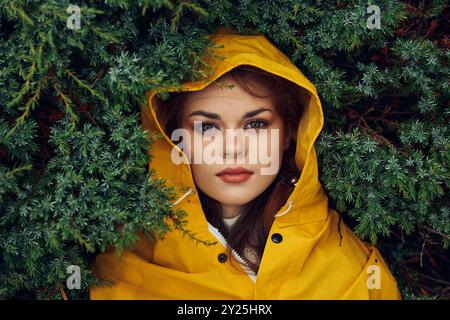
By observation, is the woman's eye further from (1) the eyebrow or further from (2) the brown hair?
(2) the brown hair

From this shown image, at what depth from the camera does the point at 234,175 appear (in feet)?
8.21

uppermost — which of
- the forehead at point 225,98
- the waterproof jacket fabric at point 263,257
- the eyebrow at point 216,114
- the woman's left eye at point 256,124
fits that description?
the forehead at point 225,98

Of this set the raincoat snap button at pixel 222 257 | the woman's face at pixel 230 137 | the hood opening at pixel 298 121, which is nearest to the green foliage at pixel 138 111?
the hood opening at pixel 298 121

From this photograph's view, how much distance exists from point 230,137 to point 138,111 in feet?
1.67

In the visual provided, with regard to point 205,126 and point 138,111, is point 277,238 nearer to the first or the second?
point 205,126

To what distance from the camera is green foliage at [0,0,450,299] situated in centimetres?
228

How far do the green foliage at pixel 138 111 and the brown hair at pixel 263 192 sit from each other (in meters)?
0.14

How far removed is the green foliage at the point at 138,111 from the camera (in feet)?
7.47

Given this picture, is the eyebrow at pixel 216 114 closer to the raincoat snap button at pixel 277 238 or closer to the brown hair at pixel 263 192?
the brown hair at pixel 263 192

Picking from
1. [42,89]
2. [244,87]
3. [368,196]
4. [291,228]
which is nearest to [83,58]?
[42,89]

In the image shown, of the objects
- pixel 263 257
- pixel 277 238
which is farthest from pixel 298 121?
pixel 263 257

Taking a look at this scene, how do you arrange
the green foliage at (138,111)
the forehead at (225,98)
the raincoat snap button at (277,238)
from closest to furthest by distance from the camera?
the green foliage at (138,111) < the forehead at (225,98) < the raincoat snap button at (277,238)

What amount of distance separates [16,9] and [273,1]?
1.13 meters
